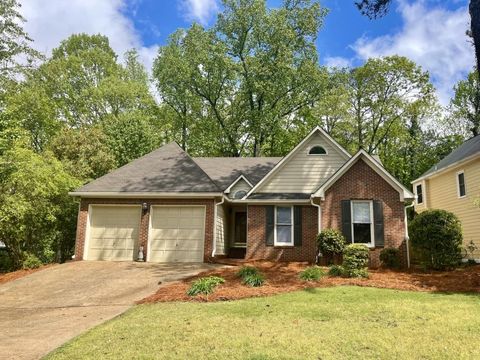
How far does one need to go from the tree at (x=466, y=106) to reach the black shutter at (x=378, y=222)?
2382 cm

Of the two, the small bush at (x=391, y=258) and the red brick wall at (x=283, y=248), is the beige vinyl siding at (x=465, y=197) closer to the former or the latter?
the small bush at (x=391, y=258)

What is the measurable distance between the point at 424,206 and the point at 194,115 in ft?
65.9

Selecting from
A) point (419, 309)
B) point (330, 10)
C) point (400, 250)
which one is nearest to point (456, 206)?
point (400, 250)

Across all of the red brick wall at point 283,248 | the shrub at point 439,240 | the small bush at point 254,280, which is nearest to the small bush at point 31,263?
the red brick wall at point 283,248

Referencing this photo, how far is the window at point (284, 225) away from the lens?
1747 centimetres

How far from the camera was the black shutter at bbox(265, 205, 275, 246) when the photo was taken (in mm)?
17469

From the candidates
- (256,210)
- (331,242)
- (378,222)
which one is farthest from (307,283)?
(256,210)

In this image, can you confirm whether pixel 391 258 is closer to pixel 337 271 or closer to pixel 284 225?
pixel 337 271

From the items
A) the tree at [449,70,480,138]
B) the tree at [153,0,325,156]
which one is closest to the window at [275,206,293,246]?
the tree at [153,0,325,156]

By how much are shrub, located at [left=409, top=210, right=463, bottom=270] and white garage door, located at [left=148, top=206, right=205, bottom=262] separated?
28.1 feet

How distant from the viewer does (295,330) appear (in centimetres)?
688

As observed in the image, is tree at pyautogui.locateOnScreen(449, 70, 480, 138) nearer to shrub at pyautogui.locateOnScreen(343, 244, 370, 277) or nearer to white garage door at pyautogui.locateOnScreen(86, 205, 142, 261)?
shrub at pyautogui.locateOnScreen(343, 244, 370, 277)

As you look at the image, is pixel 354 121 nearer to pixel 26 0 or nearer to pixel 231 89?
pixel 231 89

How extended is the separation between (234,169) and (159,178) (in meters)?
5.07
